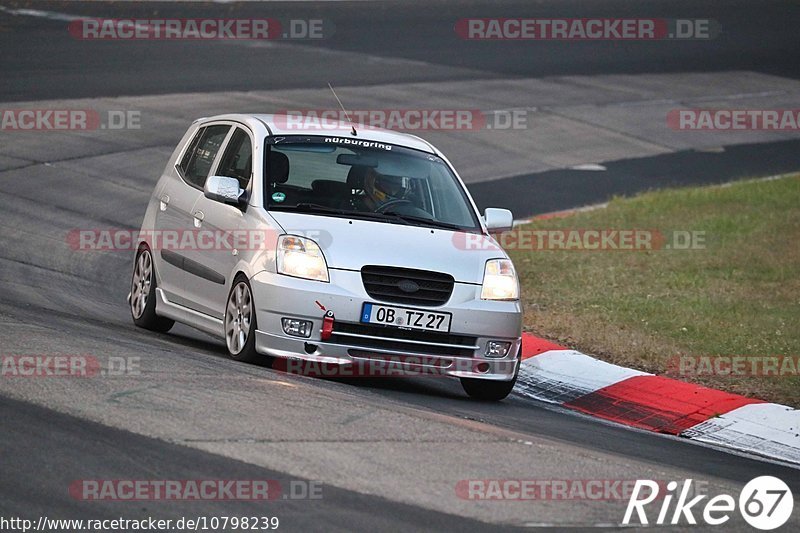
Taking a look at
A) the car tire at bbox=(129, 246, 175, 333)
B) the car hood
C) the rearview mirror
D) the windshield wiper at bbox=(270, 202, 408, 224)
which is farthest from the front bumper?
the car tire at bbox=(129, 246, 175, 333)

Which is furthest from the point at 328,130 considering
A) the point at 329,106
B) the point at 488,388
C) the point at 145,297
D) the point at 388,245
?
the point at 329,106

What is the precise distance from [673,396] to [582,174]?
1126 cm

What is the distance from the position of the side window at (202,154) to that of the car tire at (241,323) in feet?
4.67

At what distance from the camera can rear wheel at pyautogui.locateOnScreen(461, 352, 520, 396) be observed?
959 cm

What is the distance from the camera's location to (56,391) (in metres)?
7.34

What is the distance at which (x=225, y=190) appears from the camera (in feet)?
31.5

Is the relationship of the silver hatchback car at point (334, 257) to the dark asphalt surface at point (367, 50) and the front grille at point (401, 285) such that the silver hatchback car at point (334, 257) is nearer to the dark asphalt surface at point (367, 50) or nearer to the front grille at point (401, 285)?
the front grille at point (401, 285)

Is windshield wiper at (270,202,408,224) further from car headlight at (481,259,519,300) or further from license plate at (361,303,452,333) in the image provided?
license plate at (361,303,452,333)

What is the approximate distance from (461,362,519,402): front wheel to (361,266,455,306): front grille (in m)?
0.80

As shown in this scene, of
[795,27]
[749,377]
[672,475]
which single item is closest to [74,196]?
[749,377]

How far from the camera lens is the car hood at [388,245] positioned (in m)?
9.01

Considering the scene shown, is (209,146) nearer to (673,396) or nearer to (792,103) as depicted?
(673,396)

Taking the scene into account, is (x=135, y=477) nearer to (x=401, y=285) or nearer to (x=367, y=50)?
(x=401, y=285)

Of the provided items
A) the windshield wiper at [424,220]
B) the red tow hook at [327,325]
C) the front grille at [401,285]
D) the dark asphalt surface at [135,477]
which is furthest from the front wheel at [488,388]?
the dark asphalt surface at [135,477]
